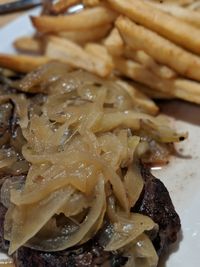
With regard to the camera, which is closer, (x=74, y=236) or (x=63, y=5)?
(x=74, y=236)

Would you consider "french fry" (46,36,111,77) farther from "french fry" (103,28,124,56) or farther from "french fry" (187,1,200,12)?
"french fry" (187,1,200,12)

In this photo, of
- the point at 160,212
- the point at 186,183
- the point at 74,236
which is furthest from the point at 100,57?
the point at 74,236

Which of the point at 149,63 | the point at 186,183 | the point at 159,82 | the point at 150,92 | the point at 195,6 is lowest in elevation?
the point at 186,183

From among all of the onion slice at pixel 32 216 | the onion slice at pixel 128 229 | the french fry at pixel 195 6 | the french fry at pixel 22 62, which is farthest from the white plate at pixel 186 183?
the french fry at pixel 22 62

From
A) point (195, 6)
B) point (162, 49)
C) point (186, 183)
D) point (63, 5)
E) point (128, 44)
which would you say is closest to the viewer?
point (186, 183)

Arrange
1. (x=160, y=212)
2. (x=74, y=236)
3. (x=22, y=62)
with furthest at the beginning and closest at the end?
(x=22, y=62) → (x=160, y=212) → (x=74, y=236)

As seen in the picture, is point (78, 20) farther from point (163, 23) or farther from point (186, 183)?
point (186, 183)

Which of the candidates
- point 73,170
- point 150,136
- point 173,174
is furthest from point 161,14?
point 73,170
